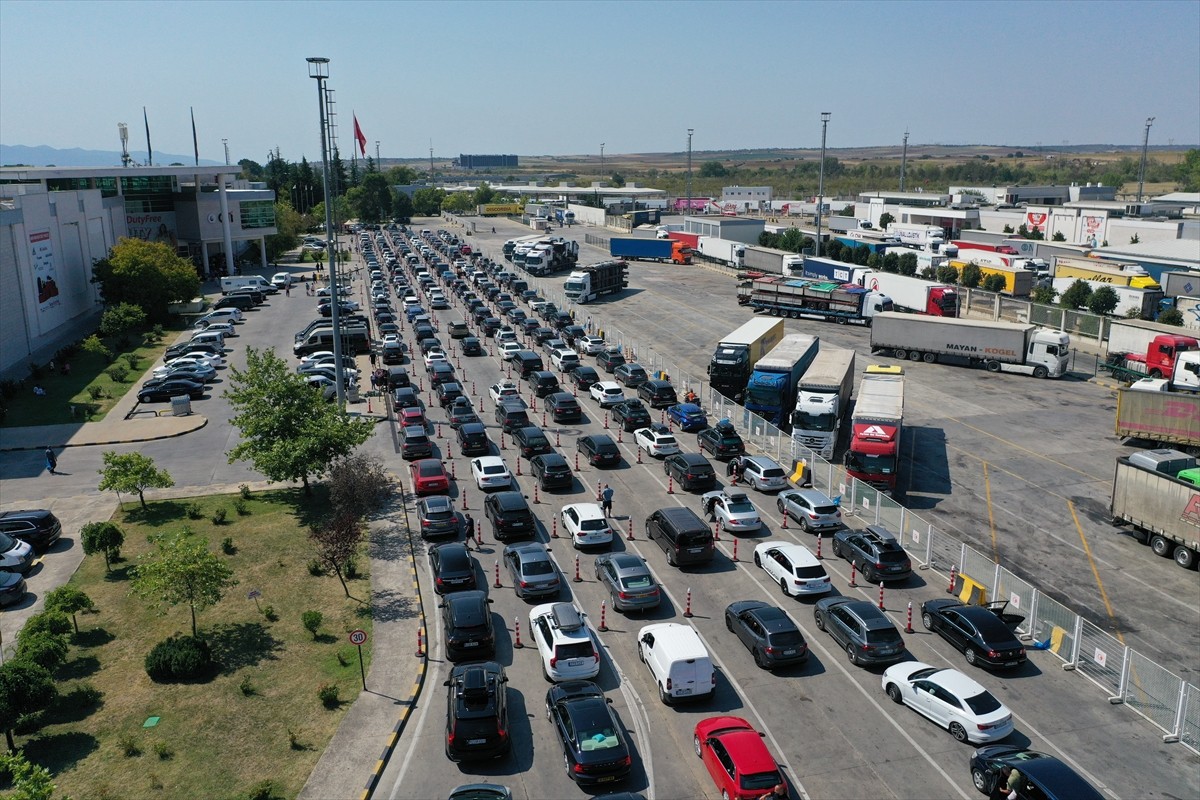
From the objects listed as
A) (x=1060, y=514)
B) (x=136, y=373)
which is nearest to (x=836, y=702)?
(x=1060, y=514)

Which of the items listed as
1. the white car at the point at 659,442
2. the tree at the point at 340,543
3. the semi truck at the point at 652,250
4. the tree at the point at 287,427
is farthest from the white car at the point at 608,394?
the semi truck at the point at 652,250

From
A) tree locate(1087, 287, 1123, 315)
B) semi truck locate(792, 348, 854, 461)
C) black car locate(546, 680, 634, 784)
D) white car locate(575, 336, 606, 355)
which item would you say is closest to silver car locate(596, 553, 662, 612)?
black car locate(546, 680, 634, 784)

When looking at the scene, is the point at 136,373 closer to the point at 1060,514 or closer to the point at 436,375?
the point at 436,375

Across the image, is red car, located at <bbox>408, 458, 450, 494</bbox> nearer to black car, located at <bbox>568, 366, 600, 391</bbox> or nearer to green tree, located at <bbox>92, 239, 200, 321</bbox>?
black car, located at <bbox>568, 366, 600, 391</bbox>

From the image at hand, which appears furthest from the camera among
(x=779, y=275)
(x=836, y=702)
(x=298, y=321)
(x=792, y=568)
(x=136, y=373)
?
(x=779, y=275)

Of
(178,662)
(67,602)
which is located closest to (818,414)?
(178,662)

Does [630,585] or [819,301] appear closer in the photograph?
[630,585]

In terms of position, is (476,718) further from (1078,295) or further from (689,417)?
(1078,295)
